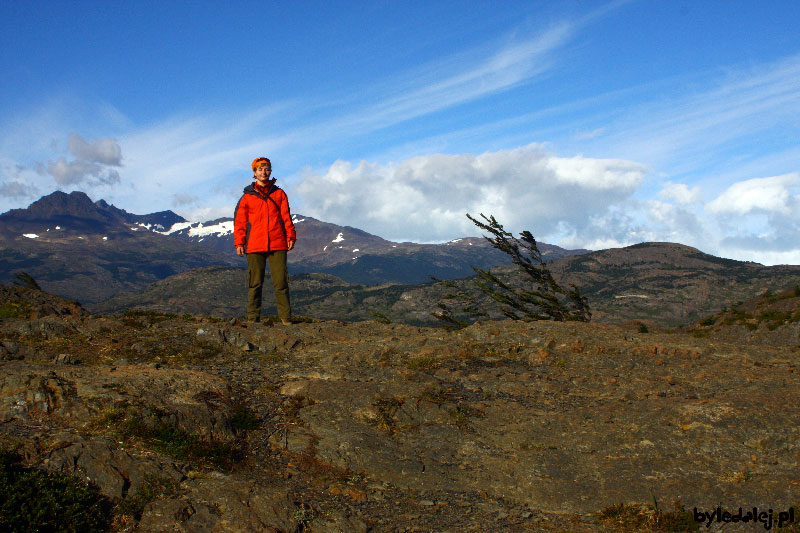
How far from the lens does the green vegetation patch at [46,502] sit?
234 inches

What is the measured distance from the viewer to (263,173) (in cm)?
1680

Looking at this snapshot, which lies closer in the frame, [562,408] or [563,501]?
[563,501]

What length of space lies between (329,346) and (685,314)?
691 ft

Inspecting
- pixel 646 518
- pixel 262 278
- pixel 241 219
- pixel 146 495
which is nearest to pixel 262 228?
pixel 241 219

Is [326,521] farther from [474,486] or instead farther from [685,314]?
[685,314]

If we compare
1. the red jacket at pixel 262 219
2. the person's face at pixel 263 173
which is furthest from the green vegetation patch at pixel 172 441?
the person's face at pixel 263 173

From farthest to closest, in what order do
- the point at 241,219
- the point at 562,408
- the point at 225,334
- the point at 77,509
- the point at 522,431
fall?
the point at 241,219
the point at 225,334
the point at 562,408
the point at 522,431
the point at 77,509

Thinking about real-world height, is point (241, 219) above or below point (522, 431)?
above

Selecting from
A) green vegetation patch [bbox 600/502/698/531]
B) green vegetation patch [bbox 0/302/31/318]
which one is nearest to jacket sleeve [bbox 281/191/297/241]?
green vegetation patch [bbox 0/302/31/318]

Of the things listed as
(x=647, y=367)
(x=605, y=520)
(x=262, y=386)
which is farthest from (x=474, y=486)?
(x=647, y=367)

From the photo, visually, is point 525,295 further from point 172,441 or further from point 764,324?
point 172,441

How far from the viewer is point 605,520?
24.6 feet

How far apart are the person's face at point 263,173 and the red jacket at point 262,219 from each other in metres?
0.16

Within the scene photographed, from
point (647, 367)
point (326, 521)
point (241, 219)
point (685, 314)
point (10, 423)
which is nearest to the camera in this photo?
point (326, 521)
